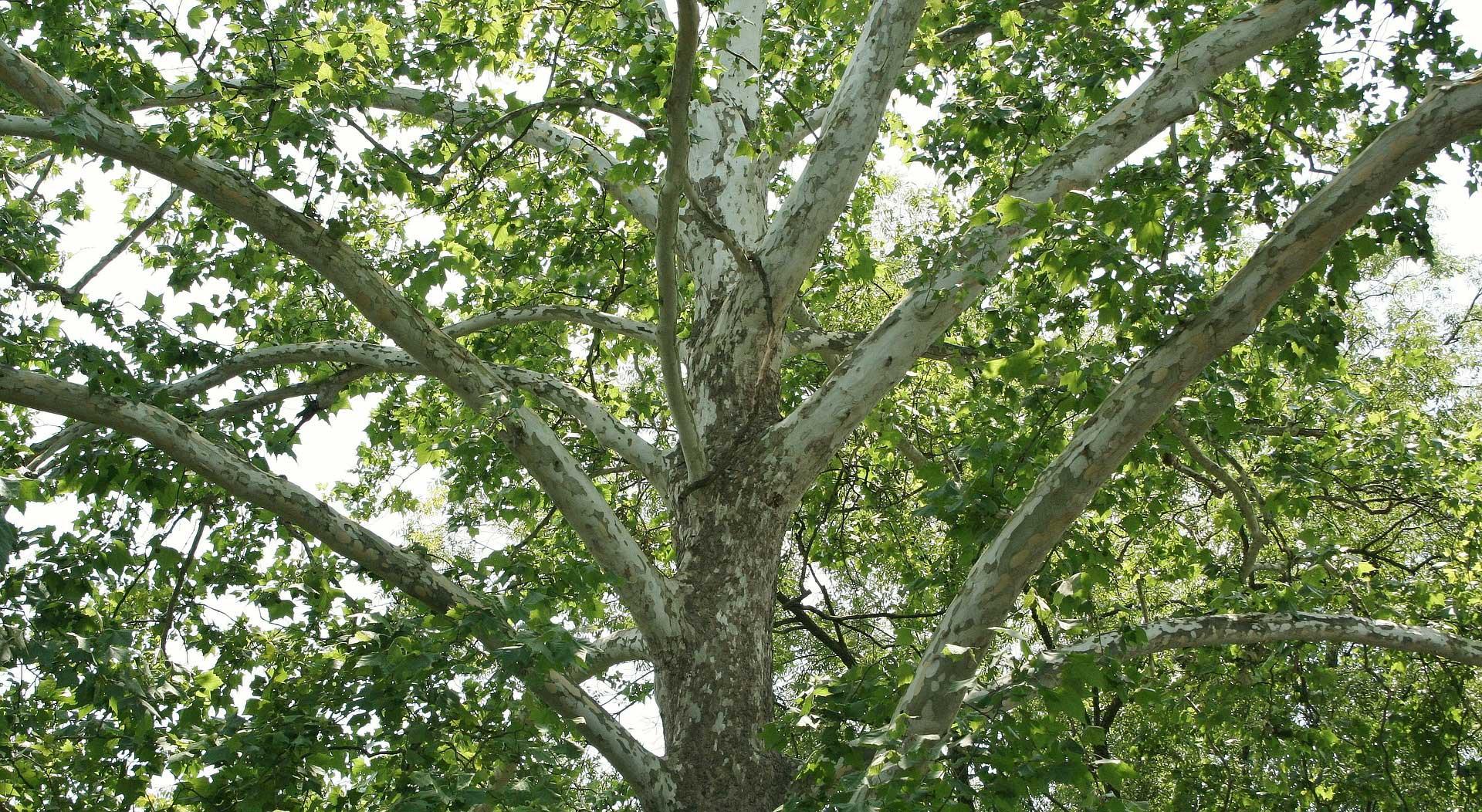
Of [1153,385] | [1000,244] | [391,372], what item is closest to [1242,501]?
[1000,244]

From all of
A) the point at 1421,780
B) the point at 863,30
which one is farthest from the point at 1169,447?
the point at 1421,780

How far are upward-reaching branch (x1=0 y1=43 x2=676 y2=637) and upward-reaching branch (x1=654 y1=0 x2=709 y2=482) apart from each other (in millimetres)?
516

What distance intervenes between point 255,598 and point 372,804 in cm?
124

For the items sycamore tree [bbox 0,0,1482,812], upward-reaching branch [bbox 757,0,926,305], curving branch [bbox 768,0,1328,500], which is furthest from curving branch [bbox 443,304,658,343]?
curving branch [bbox 768,0,1328,500]

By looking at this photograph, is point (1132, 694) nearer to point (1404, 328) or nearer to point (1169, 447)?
point (1169, 447)

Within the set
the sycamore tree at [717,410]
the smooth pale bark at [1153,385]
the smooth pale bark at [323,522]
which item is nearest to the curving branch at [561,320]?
the sycamore tree at [717,410]

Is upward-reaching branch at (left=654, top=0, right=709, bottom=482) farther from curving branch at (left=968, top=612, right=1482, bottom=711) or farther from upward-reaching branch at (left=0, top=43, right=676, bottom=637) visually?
curving branch at (left=968, top=612, right=1482, bottom=711)

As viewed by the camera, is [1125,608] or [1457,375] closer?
[1125,608]

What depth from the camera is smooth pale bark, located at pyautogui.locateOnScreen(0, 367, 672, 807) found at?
412 cm

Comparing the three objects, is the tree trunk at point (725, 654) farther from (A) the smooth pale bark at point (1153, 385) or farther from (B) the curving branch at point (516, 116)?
(B) the curving branch at point (516, 116)

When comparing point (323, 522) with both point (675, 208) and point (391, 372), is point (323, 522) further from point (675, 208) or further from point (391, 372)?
point (675, 208)

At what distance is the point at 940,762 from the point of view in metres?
3.51

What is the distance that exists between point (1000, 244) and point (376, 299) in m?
2.74

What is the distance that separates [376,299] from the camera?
4.46 m
